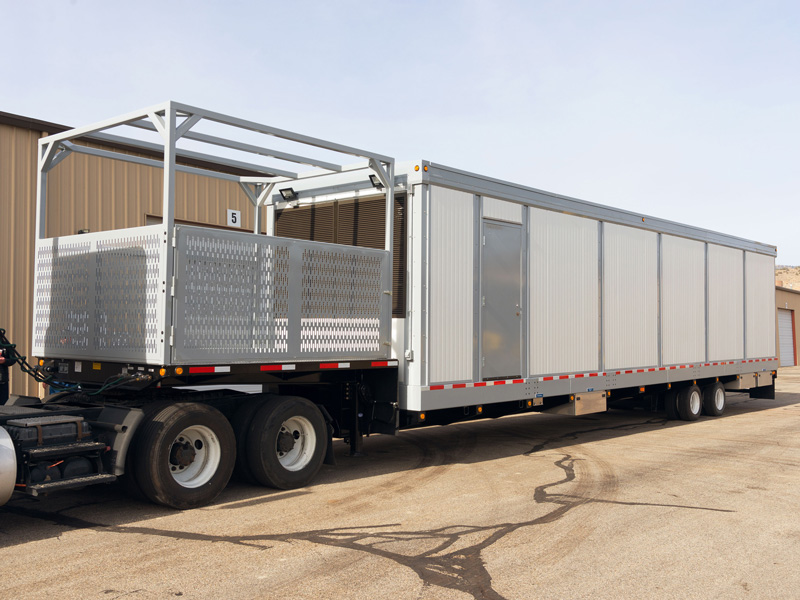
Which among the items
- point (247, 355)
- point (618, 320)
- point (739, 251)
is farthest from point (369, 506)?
point (739, 251)

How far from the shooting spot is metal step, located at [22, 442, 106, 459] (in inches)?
250

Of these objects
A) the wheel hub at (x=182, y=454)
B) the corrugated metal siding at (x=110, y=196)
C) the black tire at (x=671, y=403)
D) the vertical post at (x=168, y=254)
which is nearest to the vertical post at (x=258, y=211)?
the vertical post at (x=168, y=254)

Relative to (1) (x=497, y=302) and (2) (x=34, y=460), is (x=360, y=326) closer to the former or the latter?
(1) (x=497, y=302)

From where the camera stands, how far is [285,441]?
26.7 feet

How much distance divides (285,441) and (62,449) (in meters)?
2.31

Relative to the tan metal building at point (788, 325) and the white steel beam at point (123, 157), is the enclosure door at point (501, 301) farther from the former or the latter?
the tan metal building at point (788, 325)

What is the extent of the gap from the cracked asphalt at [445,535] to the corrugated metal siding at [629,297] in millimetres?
2484

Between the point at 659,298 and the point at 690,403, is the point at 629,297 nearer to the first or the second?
the point at 659,298

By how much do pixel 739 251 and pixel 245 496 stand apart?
1251 cm

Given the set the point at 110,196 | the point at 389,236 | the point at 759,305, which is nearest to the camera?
the point at 389,236

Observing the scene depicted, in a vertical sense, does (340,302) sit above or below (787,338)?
above

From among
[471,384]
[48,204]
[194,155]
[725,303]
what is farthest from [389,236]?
[725,303]

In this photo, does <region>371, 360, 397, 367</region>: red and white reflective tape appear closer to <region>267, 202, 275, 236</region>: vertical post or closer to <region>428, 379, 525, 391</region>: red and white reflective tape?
<region>428, 379, 525, 391</region>: red and white reflective tape

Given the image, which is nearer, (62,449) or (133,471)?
(62,449)
